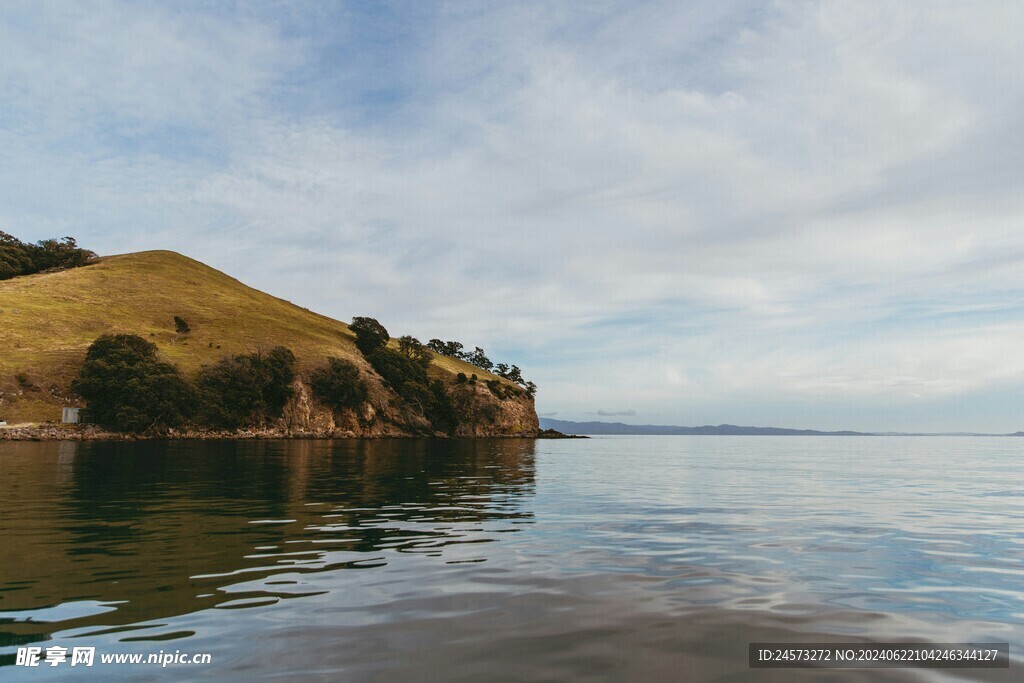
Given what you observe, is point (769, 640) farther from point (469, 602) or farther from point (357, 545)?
point (357, 545)

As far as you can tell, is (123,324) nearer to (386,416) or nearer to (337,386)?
(337,386)

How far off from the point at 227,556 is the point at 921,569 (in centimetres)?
1608

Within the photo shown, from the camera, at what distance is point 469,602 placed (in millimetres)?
10406

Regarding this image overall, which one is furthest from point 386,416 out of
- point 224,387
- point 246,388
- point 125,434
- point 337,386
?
point 125,434

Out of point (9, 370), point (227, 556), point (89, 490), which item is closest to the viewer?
point (227, 556)

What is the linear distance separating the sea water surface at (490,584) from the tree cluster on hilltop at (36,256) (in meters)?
188

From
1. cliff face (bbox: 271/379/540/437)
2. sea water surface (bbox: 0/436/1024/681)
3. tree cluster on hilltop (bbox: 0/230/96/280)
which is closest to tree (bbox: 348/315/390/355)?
cliff face (bbox: 271/379/540/437)

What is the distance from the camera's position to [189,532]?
56.1ft

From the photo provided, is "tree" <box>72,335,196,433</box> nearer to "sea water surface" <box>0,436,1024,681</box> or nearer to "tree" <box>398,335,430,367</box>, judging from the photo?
"tree" <box>398,335,430,367</box>

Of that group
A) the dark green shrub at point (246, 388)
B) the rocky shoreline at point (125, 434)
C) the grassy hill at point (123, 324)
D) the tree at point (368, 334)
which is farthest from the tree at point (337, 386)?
the tree at point (368, 334)

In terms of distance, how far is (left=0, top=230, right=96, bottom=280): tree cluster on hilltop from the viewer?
166750 millimetres

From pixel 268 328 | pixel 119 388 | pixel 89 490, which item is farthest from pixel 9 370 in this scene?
pixel 89 490

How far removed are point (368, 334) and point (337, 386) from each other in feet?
134

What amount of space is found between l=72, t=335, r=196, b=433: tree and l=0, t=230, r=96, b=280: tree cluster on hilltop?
77.3 meters
